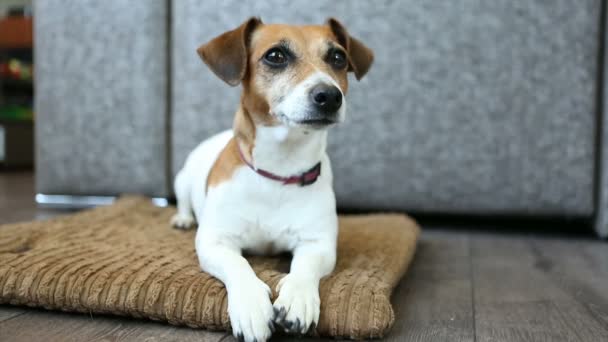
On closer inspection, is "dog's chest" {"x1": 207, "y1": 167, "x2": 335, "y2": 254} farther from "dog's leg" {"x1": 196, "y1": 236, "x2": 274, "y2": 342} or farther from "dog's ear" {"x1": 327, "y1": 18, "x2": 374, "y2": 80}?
"dog's ear" {"x1": 327, "y1": 18, "x2": 374, "y2": 80}

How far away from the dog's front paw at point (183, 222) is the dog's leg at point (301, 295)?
2.50 ft

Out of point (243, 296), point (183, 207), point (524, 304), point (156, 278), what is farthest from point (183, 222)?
point (524, 304)

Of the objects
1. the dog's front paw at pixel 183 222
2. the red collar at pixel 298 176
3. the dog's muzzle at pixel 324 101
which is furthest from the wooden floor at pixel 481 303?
the dog's front paw at pixel 183 222

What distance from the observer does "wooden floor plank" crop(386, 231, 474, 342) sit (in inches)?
45.6

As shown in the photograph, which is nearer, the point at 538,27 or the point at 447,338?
the point at 447,338

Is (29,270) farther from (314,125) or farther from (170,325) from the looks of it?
(314,125)

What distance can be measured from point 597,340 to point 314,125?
76cm

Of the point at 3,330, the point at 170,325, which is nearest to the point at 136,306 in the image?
the point at 170,325

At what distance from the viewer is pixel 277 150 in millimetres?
1473

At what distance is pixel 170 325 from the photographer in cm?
→ 119

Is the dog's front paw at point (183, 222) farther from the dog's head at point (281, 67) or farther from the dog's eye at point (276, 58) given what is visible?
the dog's eye at point (276, 58)

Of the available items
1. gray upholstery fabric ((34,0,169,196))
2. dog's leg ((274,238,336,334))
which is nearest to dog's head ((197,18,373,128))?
dog's leg ((274,238,336,334))

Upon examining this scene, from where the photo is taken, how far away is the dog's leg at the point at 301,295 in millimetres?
1067

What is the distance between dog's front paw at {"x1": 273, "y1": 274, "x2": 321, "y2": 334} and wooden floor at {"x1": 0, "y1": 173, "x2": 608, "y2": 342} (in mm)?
65
